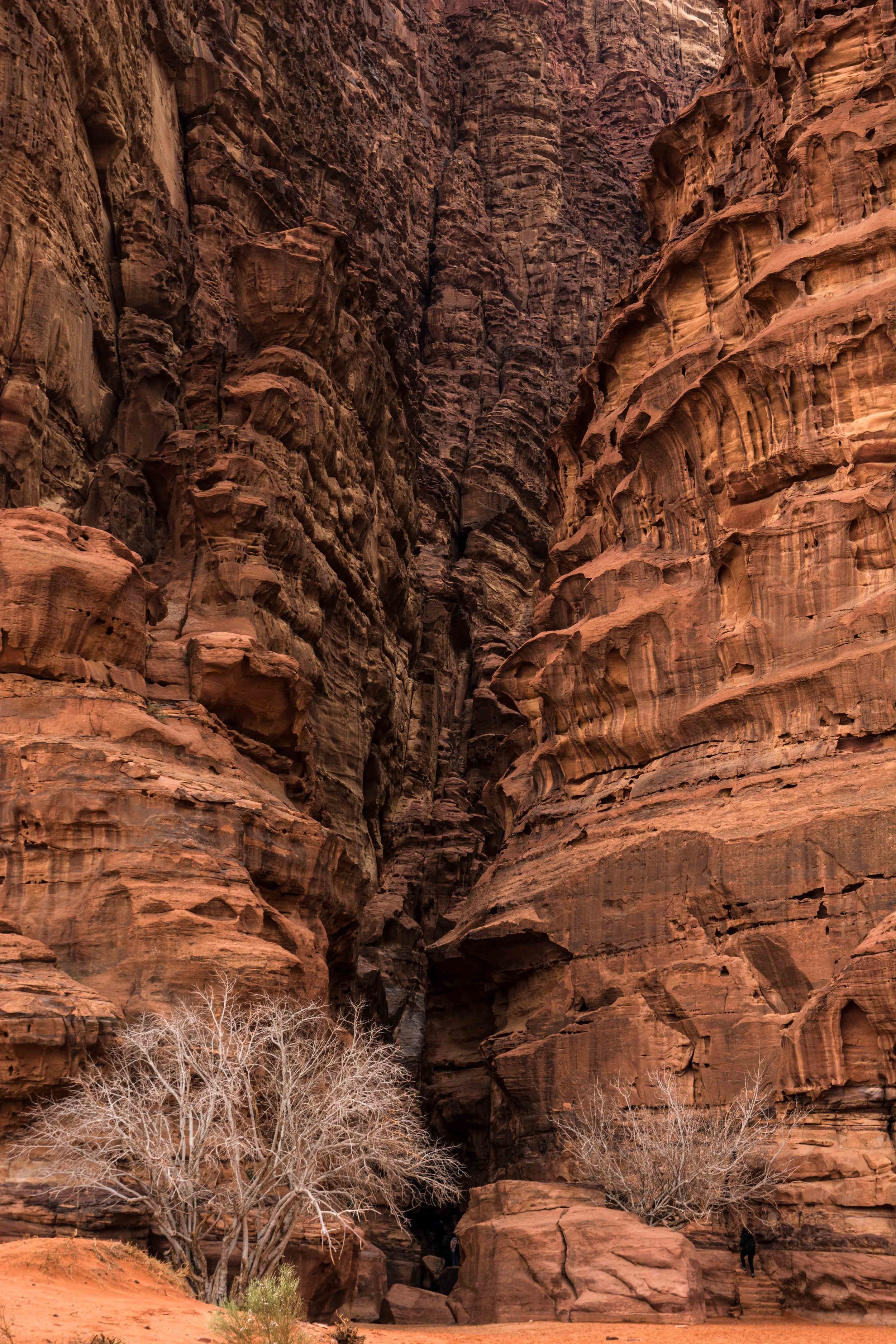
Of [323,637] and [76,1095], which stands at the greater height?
[323,637]

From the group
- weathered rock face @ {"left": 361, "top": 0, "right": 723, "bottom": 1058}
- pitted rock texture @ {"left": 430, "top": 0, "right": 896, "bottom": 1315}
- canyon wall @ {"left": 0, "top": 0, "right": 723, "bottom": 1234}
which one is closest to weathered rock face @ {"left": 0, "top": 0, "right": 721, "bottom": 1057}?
canyon wall @ {"left": 0, "top": 0, "right": 723, "bottom": 1234}

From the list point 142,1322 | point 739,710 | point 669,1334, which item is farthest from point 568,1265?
point 739,710

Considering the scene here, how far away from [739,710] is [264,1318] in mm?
21533

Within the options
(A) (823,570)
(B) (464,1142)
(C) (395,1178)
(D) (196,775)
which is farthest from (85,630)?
(B) (464,1142)

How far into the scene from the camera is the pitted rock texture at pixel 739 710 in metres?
26.8

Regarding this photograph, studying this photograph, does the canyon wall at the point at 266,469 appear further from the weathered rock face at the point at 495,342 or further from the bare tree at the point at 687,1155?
the bare tree at the point at 687,1155

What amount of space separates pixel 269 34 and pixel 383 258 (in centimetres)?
1314

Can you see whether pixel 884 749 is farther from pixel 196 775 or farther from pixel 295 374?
pixel 295 374

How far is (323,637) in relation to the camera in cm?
4669

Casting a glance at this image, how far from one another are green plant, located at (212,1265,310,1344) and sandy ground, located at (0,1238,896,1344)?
0.94ft

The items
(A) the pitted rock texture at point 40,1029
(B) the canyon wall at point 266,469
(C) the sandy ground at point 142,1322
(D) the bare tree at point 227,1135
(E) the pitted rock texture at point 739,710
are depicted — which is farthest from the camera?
(E) the pitted rock texture at point 739,710

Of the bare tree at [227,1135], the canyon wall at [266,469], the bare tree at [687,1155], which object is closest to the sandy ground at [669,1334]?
the bare tree at [227,1135]

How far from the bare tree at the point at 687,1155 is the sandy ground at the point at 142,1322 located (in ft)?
8.23

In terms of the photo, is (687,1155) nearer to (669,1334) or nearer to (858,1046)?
(858,1046)
